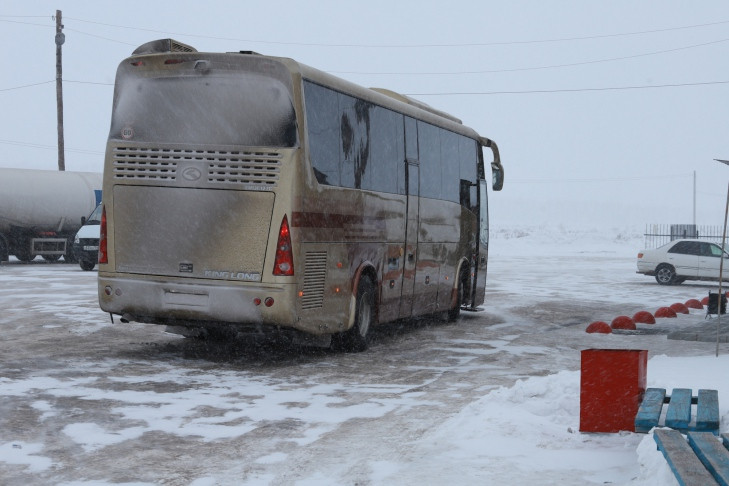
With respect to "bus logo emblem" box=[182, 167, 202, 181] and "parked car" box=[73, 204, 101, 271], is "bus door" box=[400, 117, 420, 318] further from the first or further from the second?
"parked car" box=[73, 204, 101, 271]

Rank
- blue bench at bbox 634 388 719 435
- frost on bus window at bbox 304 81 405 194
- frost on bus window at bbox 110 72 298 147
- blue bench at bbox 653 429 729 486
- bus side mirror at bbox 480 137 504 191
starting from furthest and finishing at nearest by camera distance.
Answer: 1. bus side mirror at bbox 480 137 504 191
2. frost on bus window at bbox 304 81 405 194
3. frost on bus window at bbox 110 72 298 147
4. blue bench at bbox 634 388 719 435
5. blue bench at bbox 653 429 729 486

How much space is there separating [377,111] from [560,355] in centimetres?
408

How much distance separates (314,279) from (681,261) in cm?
2308

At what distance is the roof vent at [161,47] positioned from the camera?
12.3 m

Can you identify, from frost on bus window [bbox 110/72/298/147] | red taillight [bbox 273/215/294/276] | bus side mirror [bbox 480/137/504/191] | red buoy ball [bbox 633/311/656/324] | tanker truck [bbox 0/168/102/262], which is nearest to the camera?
red taillight [bbox 273/215/294/276]

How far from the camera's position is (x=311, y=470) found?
666 centimetres

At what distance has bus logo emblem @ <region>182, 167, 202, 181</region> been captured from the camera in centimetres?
1155

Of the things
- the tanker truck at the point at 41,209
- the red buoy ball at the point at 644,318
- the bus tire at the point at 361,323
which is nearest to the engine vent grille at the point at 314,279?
the bus tire at the point at 361,323

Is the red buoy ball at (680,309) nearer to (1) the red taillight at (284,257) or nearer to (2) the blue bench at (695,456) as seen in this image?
(1) the red taillight at (284,257)

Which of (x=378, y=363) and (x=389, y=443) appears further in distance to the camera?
(x=378, y=363)

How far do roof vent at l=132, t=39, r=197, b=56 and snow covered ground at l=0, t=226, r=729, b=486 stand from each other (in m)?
3.69

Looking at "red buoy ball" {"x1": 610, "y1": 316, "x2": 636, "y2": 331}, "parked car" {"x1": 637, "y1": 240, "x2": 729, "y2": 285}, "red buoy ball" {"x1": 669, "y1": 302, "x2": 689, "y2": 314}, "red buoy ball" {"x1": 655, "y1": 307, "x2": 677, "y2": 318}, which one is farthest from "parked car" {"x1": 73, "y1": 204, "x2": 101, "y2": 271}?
"red buoy ball" {"x1": 610, "y1": 316, "x2": 636, "y2": 331}

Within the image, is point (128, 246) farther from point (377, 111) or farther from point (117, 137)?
point (377, 111)

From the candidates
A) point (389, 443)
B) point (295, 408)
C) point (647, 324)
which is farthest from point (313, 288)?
point (647, 324)
